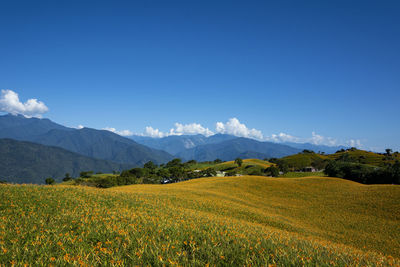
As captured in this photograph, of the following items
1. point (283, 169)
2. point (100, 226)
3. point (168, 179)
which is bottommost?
point (168, 179)

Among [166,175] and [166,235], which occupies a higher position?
[166,235]

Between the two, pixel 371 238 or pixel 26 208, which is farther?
pixel 371 238

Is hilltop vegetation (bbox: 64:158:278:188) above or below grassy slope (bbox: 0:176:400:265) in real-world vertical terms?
below

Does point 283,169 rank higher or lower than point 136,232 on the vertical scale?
lower

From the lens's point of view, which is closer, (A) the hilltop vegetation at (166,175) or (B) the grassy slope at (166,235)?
(B) the grassy slope at (166,235)

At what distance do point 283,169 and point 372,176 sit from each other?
54.5 metres

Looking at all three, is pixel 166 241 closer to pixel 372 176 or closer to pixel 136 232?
pixel 136 232

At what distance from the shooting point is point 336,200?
32438 millimetres

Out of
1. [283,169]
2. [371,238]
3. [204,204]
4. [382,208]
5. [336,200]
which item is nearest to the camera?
[371,238]

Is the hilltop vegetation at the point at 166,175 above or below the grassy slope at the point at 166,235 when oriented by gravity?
below

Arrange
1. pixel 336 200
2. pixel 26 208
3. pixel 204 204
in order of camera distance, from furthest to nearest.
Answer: pixel 336 200
pixel 204 204
pixel 26 208

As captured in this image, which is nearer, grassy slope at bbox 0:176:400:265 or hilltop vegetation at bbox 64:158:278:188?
grassy slope at bbox 0:176:400:265

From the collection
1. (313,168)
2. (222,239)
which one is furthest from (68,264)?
(313,168)

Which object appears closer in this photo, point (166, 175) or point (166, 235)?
point (166, 235)
